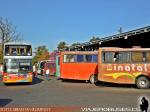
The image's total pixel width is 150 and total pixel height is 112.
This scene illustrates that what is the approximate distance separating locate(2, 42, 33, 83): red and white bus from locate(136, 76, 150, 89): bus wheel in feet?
29.3

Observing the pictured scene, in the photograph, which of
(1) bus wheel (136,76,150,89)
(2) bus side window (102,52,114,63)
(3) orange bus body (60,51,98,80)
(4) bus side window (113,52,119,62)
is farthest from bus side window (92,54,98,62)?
(1) bus wheel (136,76,150,89)

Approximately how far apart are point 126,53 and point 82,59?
282 inches

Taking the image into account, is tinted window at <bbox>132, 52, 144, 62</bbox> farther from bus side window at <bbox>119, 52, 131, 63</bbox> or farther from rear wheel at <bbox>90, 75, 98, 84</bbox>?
rear wheel at <bbox>90, 75, 98, 84</bbox>

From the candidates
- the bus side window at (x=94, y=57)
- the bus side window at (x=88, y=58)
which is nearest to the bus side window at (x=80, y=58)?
the bus side window at (x=88, y=58)

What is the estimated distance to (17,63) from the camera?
27.5m

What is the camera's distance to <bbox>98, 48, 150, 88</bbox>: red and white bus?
23.5 m

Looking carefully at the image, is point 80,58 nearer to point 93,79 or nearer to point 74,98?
point 93,79

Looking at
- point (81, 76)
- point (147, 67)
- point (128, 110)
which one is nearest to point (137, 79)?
point (147, 67)

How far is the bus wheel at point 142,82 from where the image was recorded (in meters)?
23.3

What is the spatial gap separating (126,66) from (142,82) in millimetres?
1548

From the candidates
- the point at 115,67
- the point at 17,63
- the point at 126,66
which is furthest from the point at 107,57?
the point at 17,63

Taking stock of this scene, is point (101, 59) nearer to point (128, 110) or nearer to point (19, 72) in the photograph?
point (19, 72)

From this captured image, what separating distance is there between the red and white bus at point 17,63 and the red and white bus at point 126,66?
6.31 metres

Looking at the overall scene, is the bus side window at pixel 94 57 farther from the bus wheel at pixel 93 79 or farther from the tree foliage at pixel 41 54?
the tree foliage at pixel 41 54
